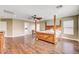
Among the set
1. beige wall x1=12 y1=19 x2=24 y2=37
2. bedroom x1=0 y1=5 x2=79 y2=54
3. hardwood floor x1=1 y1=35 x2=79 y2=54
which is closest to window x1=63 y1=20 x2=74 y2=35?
bedroom x1=0 y1=5 x2=79 y2=54

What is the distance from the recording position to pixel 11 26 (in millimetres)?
11273

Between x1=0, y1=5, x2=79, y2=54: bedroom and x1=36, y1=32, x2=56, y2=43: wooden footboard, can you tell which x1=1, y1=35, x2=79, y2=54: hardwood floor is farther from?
x1=36, y1=32, x2=56, y2=43: wooden footboard

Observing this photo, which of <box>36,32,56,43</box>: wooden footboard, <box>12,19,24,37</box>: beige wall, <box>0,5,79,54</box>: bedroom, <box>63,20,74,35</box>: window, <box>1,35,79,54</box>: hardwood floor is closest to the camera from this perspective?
<box>1,35,79,54</box>: hardwood floor

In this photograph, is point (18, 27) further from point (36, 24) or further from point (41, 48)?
point (41, 48)

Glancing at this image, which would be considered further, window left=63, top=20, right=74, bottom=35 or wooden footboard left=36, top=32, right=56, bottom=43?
window left=63, top=20, right=74, bottom=35

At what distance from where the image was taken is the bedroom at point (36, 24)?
5.71 metres

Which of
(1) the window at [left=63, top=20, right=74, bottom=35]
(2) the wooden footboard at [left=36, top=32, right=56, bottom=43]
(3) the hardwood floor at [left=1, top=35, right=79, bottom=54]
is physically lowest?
(3) the hardwood floor at [left=1, top=35, right=79, bottom=54]

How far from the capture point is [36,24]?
42.0 feet

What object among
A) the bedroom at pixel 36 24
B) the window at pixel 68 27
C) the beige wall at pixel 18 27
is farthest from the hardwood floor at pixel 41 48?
the beige wall at pixel 18 27

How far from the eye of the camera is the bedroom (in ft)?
18.7

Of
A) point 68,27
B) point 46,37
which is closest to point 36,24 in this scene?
point 68,27

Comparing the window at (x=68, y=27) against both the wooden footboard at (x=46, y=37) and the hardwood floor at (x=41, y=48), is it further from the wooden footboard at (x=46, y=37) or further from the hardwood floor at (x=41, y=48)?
the hardwood floor at (x=41, y=48)

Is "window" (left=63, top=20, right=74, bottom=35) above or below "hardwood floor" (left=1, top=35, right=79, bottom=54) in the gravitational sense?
above
